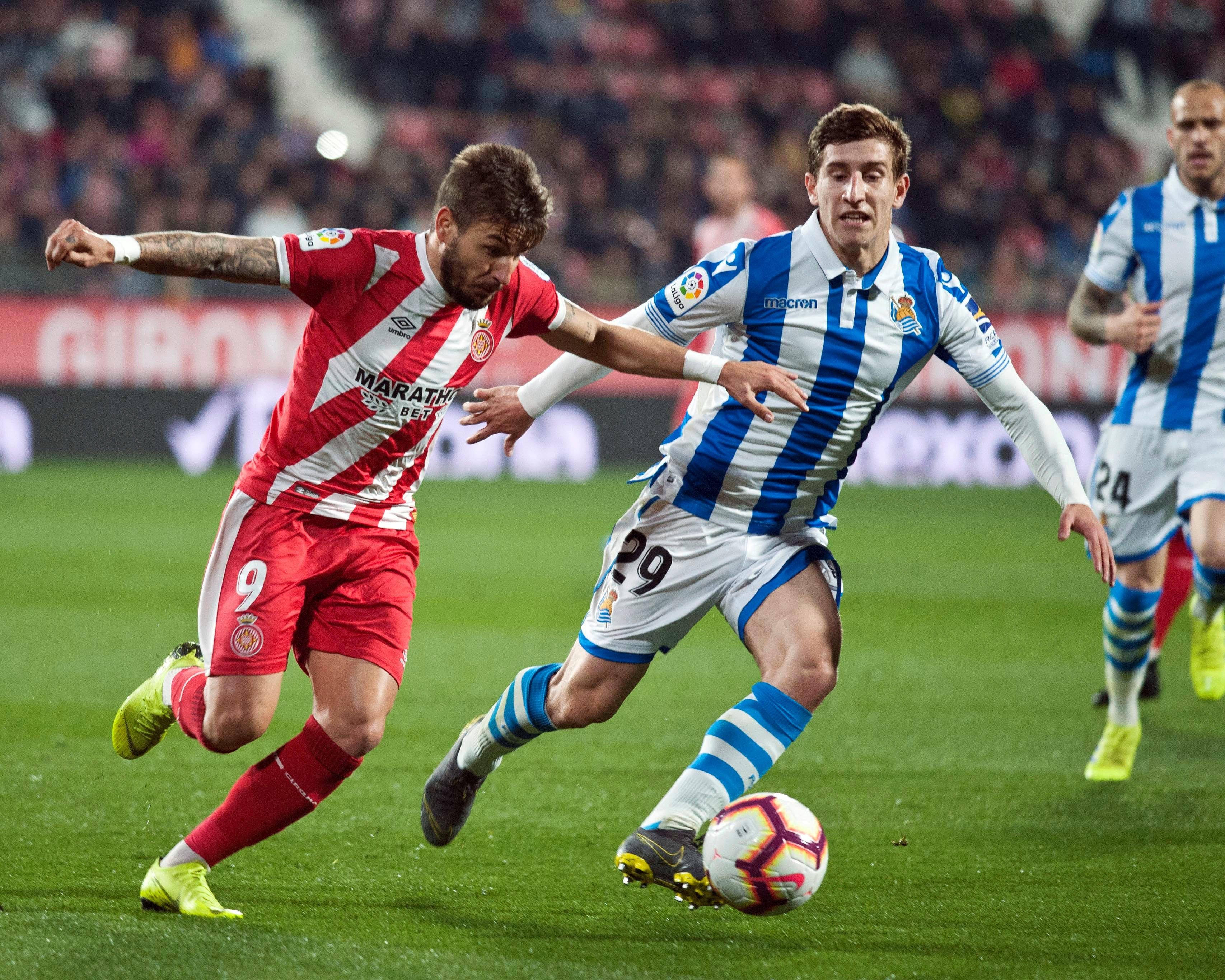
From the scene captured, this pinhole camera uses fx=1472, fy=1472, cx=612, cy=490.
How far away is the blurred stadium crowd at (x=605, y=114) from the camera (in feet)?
53.3

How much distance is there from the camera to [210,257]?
11.4 feet

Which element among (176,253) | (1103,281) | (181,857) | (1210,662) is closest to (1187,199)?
(1103,281)

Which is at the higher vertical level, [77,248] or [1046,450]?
[77,248]

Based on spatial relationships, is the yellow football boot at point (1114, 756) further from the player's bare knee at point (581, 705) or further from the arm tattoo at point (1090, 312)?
the player's bare knee at point (581, 705)

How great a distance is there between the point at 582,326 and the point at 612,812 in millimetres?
1654

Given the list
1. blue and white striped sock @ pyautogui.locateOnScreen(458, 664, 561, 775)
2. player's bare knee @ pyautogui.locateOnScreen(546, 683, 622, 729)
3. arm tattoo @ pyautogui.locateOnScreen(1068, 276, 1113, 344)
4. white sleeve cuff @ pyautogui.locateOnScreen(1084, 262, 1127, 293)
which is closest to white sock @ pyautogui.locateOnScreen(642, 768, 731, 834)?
player's bare knee @ pyautogui.locateOnScreen(546, 683, 622, 729)

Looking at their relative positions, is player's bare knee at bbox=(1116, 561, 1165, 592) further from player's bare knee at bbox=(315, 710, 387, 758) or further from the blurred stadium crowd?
the blurred stadium crowd

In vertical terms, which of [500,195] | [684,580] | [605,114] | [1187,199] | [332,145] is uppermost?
[605,114]

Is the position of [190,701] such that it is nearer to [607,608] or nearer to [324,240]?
[607,608]

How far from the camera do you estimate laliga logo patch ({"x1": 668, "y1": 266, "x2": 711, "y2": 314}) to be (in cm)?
398

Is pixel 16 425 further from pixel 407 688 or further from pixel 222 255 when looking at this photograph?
pixel 222 255

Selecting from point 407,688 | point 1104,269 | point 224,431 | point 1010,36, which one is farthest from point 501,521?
point 1010,36

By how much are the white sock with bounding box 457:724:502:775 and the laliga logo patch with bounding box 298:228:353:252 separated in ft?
4.67

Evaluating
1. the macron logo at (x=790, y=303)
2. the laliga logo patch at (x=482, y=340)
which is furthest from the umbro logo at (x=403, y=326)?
the macron logo at (x=790, y=303)
